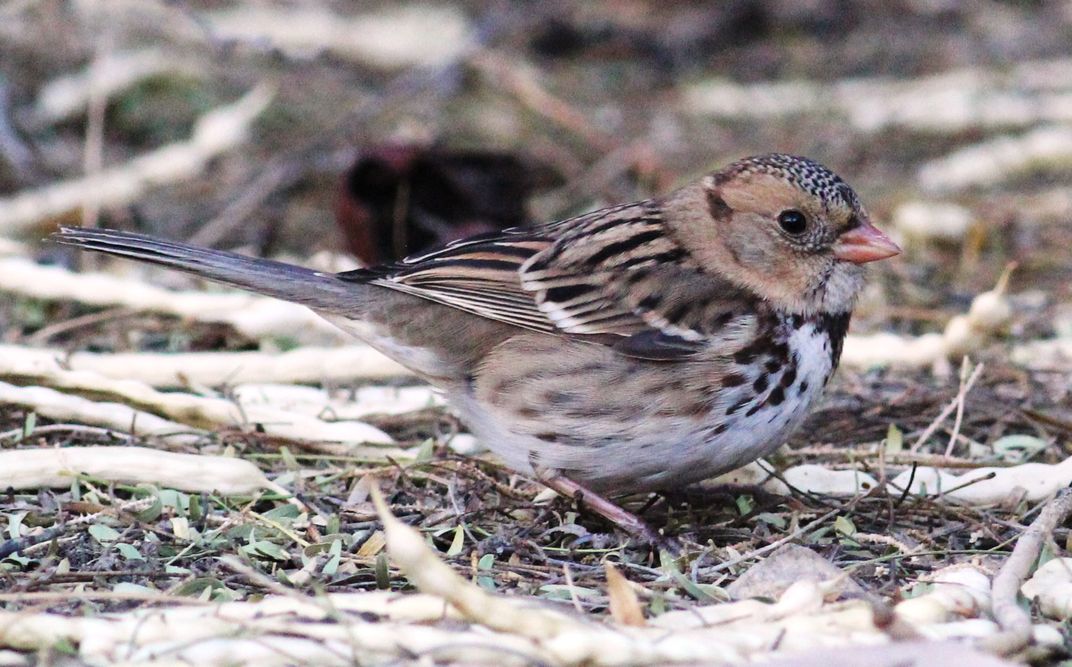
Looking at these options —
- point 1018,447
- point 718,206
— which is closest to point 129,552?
point 718,206

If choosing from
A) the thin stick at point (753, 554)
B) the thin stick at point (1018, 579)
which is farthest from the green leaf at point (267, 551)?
the thin stick at point (1018, 579)

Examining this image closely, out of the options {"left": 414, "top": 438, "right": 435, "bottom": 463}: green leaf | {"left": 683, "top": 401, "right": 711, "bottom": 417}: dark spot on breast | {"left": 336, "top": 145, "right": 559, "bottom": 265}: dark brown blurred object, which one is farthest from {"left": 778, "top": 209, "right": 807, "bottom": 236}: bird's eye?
{"left": 336, "top": 145, "right": 559, "bottom": 265}: dark brown blurred object

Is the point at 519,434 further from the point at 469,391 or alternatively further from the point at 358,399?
the point at 358,399

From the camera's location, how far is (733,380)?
12.2ft

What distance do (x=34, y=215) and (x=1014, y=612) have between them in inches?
Result: 175

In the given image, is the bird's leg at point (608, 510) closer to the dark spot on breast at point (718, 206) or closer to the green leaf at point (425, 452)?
the green leaf at point (425, 452)

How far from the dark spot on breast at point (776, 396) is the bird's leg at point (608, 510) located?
421 mm

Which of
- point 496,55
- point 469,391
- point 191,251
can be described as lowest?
point 469,391

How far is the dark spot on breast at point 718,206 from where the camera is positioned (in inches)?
162

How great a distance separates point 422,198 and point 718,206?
2.32m

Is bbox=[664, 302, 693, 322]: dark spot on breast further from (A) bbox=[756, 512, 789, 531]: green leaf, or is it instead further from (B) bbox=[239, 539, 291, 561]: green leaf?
(B) bbox=[239, 539, 291, 561]: green leaf

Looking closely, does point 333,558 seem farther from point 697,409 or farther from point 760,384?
point 760,384

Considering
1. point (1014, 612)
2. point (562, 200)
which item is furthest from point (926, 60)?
point (1014, 612)

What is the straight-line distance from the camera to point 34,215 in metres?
6.12
